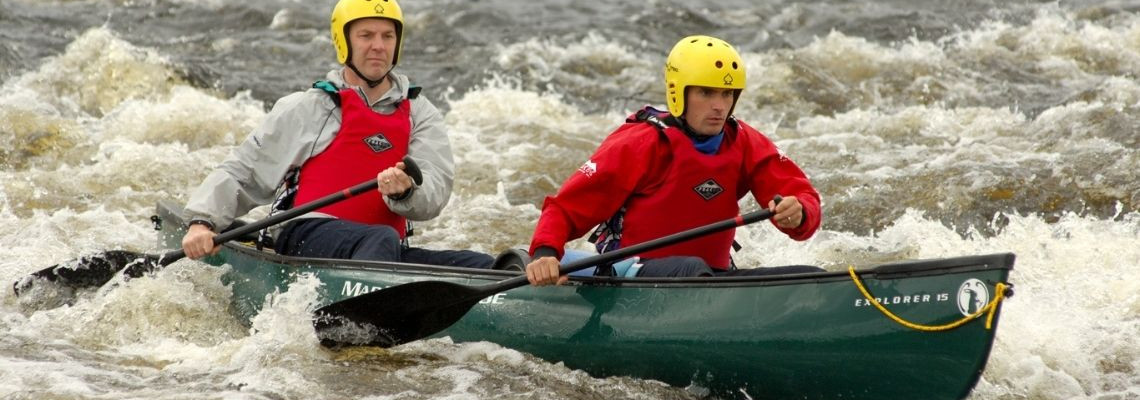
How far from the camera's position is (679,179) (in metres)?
5.06

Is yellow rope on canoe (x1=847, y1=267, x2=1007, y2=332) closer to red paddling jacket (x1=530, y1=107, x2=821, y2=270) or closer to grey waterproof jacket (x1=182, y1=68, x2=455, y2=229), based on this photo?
red paddling jacket (x1=530, y1=107, x2=821, y2=270)

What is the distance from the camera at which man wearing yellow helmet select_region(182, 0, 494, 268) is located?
5680 millimetres

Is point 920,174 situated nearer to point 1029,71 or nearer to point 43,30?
point 1029,71

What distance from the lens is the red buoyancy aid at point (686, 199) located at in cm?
506

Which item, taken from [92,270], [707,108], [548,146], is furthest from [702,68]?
[548,146]

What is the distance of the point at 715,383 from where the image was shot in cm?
478

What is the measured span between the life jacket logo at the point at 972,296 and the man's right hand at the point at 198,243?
9.47ft

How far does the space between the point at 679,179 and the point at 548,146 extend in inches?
197

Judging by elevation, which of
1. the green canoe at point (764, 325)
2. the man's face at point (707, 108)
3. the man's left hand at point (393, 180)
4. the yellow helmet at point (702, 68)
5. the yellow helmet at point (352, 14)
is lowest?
the green canoe at point (764, 325)

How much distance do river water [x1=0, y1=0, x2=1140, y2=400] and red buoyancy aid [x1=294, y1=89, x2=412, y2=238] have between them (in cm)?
41

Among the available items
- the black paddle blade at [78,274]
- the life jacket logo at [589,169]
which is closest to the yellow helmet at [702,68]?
the life jacket logo at [589,169]

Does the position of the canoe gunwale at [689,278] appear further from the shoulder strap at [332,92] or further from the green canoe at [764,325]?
the shoulder strap at [332,92]

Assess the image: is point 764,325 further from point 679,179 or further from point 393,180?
point 393,180

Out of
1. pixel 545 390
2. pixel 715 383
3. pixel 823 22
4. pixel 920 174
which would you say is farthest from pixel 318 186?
pixel 823 22
